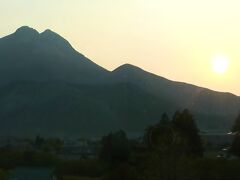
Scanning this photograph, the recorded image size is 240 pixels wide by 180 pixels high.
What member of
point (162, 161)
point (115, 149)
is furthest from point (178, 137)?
point (115, 149)

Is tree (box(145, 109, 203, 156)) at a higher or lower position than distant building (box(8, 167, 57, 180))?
higher

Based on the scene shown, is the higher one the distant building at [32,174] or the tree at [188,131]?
the tree at [188,131]

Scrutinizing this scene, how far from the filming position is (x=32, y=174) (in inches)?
2259

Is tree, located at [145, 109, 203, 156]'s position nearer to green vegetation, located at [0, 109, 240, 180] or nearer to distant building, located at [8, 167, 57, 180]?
green vegetation, located at [0, 109, 240, 180]

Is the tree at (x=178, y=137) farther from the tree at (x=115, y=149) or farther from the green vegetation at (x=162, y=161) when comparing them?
the tree at (x=115, y=149)

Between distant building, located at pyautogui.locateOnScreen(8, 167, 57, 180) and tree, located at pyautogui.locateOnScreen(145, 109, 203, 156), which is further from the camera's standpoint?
distant building, located at pyautogui.locateOnScreen(8, 167, 57, 180)

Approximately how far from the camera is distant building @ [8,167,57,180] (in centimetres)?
5600

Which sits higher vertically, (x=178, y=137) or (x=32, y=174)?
(x=178, y=137)

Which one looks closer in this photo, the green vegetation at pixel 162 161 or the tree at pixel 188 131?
the green vegetation at pixel 162 161

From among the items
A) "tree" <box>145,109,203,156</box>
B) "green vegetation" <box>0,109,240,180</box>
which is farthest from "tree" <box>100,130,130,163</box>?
"tree" <box>145,109,203,156</box>

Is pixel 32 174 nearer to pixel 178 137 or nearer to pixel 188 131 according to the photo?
pixel 188 131

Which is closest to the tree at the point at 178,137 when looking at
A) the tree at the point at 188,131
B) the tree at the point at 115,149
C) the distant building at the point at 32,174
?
the tree at the point at 188,131

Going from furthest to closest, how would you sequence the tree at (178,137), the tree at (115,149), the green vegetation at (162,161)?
the tree at (115,149)
the tree at (178,137)
the green vegetation at (162,161)

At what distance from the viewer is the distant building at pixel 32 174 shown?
184 feet
